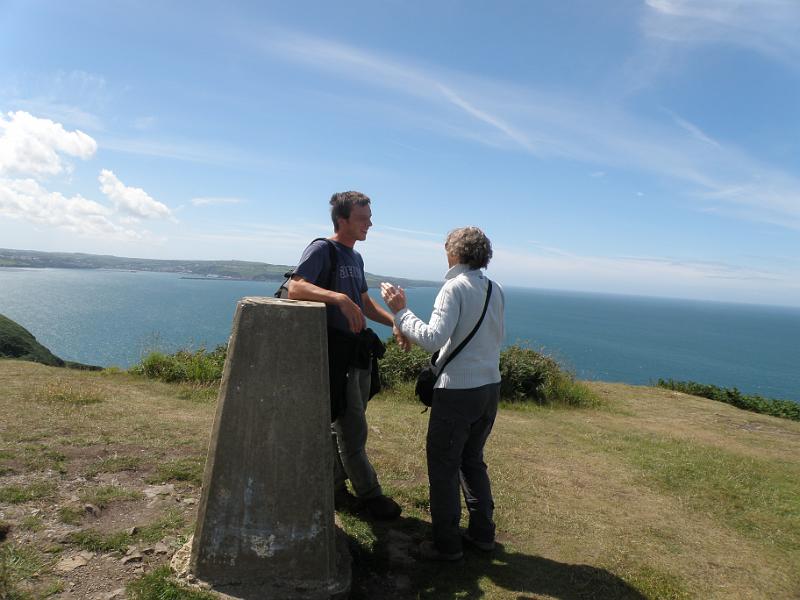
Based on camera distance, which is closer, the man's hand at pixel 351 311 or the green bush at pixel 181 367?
the man's hand at pixel 351 311

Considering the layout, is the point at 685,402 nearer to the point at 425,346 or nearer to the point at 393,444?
the point at 393,444

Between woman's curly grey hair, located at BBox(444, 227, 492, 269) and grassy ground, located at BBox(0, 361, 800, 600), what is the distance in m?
2.14

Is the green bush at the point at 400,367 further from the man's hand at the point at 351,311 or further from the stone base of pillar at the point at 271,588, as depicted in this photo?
the stone base of pillar at the point at 271,588

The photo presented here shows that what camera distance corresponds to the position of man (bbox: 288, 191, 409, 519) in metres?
3.37


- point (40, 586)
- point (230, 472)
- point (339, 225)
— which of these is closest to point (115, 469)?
point (40, 586)

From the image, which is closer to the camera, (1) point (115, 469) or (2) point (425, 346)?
(2) point (425, 346)

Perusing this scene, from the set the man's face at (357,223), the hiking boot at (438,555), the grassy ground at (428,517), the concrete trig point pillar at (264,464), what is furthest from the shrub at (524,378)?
the concrete trig point pillar at (264,464)

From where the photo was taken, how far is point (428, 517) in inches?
173

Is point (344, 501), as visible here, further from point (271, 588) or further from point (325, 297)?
point (325, 297)

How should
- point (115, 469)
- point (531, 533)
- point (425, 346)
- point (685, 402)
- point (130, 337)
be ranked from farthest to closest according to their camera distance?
point (130, 337) → point (685, 402) → point (115, 469) → point (531, 533) → point (425, 346)

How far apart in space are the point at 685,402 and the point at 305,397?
11.5m

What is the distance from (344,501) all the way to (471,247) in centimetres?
242

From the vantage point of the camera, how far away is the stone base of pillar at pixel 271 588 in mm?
2865

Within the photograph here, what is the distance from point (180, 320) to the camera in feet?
248
